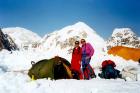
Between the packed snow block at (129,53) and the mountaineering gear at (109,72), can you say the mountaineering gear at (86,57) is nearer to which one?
the mountaineering gear at (109,72)

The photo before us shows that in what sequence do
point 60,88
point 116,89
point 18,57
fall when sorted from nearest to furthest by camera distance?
1. point 116,89
2. point 60,88
3. point 18,57

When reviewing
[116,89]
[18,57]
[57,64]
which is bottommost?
[116,89]

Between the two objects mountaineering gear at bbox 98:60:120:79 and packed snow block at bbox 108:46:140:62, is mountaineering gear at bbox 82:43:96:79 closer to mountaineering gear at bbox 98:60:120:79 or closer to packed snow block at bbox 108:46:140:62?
mountaineering gear at bbox 98:60:120:79

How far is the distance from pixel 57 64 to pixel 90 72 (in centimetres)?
171

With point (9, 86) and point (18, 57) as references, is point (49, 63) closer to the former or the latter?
point (9, 86)

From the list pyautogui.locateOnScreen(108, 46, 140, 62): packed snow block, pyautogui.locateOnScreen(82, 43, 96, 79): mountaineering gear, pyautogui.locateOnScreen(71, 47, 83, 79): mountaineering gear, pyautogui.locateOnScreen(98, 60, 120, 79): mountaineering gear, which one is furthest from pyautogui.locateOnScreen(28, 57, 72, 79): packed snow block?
pyautogui.locateOnScreen(108, 46, 140, 62): packed snow block

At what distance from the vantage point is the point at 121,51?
1400 inches

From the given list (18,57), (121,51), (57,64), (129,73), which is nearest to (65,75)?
(57,64)

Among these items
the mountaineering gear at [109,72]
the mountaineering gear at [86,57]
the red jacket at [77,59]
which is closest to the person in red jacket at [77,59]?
the red jacket at [77,59]

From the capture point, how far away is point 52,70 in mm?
15242

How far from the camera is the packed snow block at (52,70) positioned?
15.2 metres

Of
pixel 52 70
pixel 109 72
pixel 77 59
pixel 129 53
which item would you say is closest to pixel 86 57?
pixel 77 59

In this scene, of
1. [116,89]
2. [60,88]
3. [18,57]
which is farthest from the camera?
[18,57]

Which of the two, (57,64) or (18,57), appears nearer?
(57,64)
